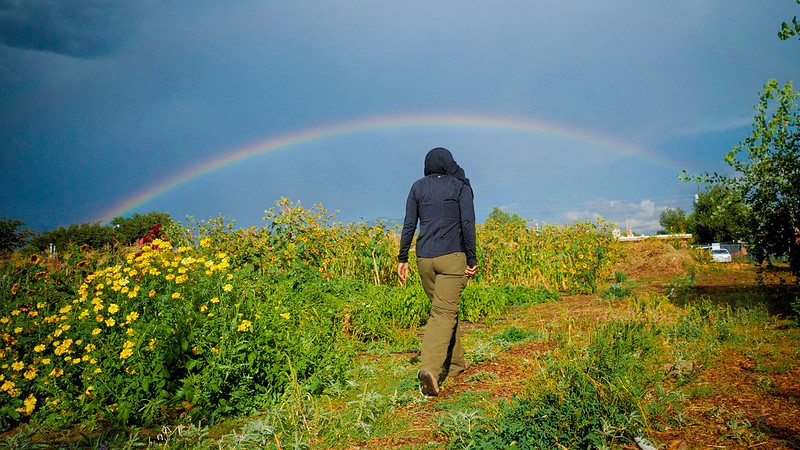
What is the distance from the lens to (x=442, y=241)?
4.86 meters

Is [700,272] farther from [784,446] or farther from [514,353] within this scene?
[784,446]

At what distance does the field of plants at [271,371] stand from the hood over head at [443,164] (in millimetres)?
1698

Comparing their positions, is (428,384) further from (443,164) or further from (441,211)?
(443,164)

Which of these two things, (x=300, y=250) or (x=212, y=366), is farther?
(x=300, y=250)

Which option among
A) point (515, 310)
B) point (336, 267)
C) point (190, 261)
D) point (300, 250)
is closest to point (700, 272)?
point (515, 310)

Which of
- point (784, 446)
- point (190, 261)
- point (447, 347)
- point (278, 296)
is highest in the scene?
point (190, 261)

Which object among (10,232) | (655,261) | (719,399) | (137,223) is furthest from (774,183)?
(137,223)

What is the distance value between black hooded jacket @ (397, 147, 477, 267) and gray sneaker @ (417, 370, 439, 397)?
104 centimetres

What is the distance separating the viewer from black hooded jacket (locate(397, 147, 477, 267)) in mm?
4867

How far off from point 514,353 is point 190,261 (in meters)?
3.36

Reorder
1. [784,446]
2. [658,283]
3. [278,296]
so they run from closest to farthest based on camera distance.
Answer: [784,446]
[278,296]
[658,283]

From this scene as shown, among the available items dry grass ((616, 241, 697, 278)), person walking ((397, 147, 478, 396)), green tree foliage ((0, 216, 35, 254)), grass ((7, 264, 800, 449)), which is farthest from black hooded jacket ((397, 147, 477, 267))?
green tree foliage ((0, 216, 35, 254))

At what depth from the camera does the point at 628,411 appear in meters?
3.20

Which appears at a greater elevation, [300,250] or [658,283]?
[300,250]
